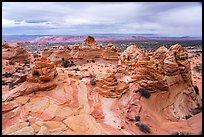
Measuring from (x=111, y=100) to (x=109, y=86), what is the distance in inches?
29.5

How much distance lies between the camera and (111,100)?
460 inches

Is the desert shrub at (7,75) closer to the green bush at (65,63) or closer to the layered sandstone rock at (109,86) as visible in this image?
the green bush at (65,63)

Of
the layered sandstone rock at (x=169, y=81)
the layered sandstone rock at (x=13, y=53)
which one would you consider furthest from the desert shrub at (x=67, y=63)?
the layered sandstone rock at (x=169, y=81)

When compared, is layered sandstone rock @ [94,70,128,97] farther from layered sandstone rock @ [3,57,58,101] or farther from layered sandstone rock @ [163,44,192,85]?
layered sandstone rock @ [163,44,192,85]

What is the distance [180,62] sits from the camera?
50.2ft

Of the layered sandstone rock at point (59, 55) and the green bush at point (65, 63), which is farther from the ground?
the layered sandstone rock at point (59, 55)

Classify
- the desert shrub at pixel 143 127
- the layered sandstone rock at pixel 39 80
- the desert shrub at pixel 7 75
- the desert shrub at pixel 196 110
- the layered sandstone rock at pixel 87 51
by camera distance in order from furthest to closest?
the layered sandstone rock at pixel 87 51
the desert shrub at pixel 7 75
the desert shrub at pixel 196 110
the layered sandstone rock at pixel 39 80
the desert shrub at pixel 143 127

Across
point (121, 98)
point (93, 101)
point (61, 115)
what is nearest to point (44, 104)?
point (61, 115)

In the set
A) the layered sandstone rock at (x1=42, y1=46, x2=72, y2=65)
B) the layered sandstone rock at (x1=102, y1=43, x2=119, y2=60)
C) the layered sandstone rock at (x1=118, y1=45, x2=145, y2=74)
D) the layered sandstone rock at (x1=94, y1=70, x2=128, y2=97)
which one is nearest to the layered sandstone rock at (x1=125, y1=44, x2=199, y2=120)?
the layered sandstone rock at (x1=118, y1=45, x2=145, y2=74)

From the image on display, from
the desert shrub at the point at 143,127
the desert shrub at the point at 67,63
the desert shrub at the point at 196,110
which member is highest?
the desert shrub at the point at 67,63

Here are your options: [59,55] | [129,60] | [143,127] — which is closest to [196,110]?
[129,60]

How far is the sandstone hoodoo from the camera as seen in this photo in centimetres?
905

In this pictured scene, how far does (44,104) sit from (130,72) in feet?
18.9

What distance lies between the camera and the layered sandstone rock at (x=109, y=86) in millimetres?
11969
